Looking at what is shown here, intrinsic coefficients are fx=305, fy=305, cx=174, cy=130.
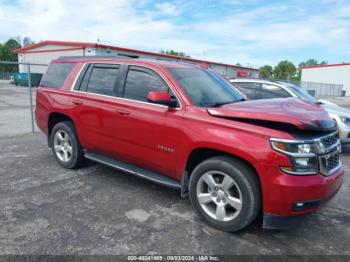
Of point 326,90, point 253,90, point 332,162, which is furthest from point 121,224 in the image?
point 326,90

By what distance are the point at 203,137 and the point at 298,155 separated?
99cm

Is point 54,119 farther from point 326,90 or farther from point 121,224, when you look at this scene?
point 326,90

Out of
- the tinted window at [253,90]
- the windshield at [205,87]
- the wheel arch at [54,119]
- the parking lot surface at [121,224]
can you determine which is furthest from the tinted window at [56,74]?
the tinted window at [253,90]

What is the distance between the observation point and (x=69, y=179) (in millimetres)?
4875

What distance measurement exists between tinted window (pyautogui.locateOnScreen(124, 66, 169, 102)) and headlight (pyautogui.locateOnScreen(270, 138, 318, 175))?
1643mm

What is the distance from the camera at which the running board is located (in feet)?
12.7

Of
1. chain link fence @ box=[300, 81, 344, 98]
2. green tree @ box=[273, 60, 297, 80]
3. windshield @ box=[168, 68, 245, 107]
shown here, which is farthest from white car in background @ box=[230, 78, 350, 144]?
green tree @ box=[273, 60, 297, 80]

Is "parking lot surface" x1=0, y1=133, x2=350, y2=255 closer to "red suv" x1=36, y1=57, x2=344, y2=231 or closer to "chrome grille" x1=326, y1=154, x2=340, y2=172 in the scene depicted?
"red suv" x1=36, y1=57, x2=344, y2=231

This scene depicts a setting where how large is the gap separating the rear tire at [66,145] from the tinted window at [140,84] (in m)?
1.43

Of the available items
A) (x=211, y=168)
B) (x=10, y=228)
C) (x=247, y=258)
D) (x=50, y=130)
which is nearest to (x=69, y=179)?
(x=50, y=130)

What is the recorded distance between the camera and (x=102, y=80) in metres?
4.66

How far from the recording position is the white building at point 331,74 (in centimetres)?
4278

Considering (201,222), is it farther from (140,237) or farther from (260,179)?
(260,179)

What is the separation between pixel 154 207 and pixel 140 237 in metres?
0.75
